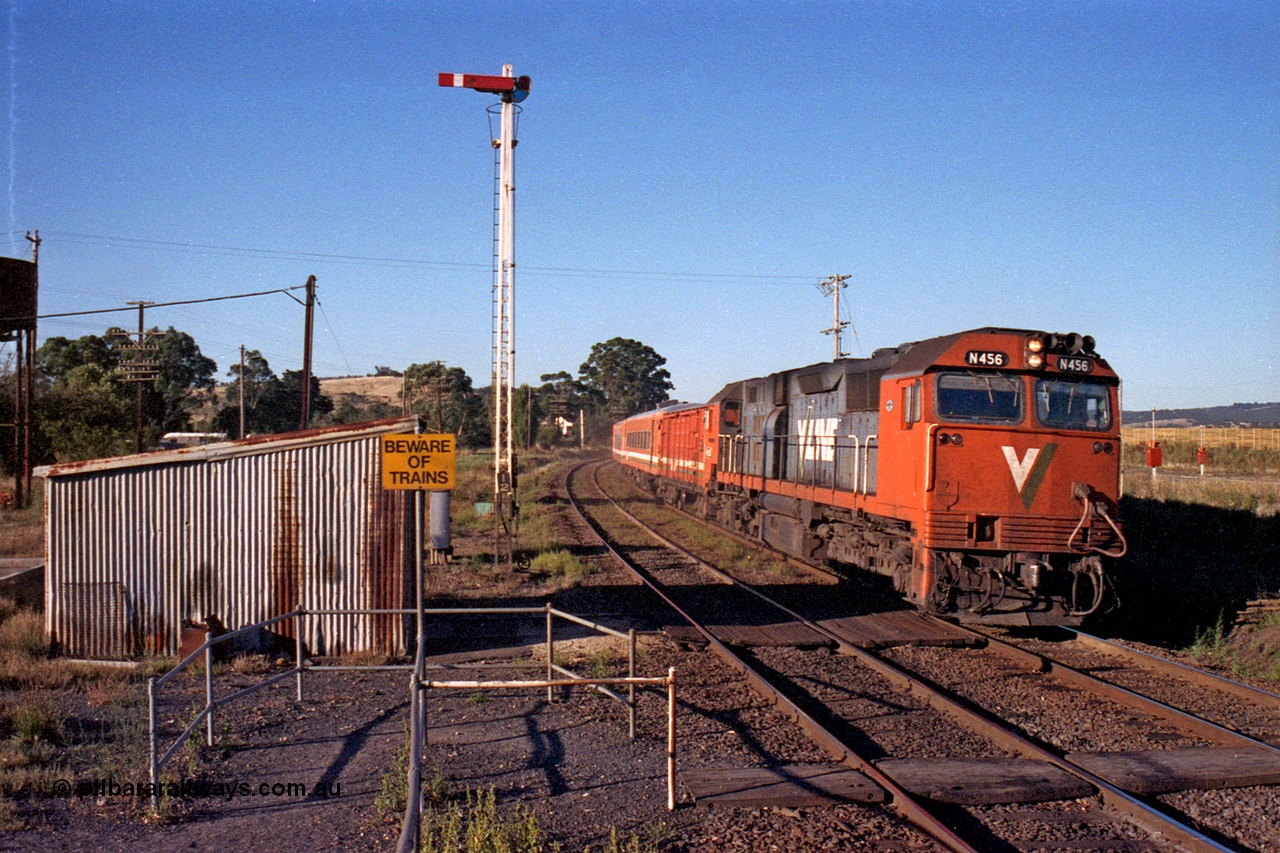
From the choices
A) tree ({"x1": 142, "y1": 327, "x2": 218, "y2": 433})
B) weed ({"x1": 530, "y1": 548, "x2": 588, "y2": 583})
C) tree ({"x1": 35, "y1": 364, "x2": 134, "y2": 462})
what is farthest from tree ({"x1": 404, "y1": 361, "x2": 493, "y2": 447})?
weed ({"x1": 530, "y1": 548, "x2": 588, "y2": 583})

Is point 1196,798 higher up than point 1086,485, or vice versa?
point 1086,485

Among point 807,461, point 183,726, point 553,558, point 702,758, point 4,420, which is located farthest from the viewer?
point 4,420

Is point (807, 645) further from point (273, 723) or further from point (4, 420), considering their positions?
point (4, 420)

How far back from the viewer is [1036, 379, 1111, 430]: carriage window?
41.0 feet

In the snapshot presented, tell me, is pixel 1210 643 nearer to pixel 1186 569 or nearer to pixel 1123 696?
pixel 1123 696

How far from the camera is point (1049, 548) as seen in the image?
12.2 m

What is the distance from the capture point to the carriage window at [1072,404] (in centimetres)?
1249

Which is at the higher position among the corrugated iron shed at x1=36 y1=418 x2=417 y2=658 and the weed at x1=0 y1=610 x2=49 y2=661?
the corrugated iron shed at x1=36 y1=418 x2=417 y2=658

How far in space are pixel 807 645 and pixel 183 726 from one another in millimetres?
7276

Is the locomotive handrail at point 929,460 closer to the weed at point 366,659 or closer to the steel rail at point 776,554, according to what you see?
the steel rail at point 776,554

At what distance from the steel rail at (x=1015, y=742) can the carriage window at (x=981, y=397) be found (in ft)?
11.2

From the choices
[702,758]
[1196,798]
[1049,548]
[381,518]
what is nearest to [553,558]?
[381,518]

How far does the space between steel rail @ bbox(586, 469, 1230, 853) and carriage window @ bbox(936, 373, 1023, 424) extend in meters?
3.40

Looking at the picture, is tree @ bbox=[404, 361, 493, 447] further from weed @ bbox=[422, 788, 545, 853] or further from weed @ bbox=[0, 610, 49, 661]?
weed @ bbox=[422, 788, 545, 853]
